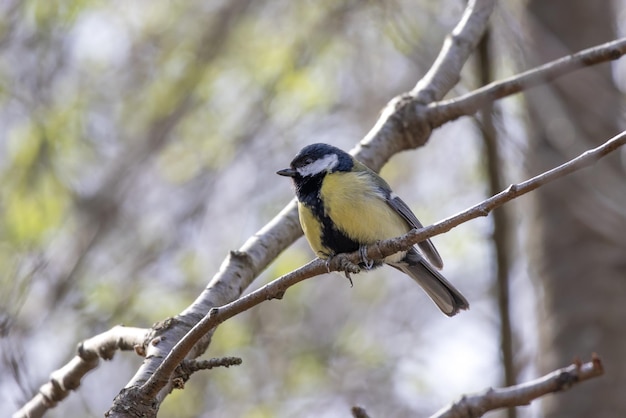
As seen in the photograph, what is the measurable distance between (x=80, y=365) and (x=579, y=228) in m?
2.99

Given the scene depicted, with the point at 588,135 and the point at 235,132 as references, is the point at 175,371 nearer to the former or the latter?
the point at 588,135

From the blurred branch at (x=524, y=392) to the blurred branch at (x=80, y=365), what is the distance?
116 cm

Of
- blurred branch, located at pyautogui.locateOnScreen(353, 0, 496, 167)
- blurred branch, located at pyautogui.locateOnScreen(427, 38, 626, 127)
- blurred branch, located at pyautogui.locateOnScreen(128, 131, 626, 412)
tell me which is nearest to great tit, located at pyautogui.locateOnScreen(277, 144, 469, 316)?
blurred branch, located at pyautogui.locateOnScreen(353, 0, 496, 167)

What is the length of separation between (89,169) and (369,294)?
3.19 m

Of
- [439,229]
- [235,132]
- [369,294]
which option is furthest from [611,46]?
[369,294]

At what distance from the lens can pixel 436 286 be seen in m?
3.65

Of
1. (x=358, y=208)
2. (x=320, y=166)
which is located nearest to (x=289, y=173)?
(x=320, y=166)

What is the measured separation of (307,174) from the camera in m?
3.63

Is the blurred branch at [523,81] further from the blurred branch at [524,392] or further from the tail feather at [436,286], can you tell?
the blurred branch at [524,392]

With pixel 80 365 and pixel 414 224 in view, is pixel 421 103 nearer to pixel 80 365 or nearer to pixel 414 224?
pixel 414 224

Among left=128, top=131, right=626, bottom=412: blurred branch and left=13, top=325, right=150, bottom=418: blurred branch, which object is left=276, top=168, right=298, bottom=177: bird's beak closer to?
left=13, top=325, right=150, bottom=418: blurred branch

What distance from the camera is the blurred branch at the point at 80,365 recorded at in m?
2.70

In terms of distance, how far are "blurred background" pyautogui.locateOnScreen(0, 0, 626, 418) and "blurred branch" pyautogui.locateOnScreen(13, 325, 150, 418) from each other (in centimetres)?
102

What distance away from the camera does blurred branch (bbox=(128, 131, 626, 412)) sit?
6.30 feet
